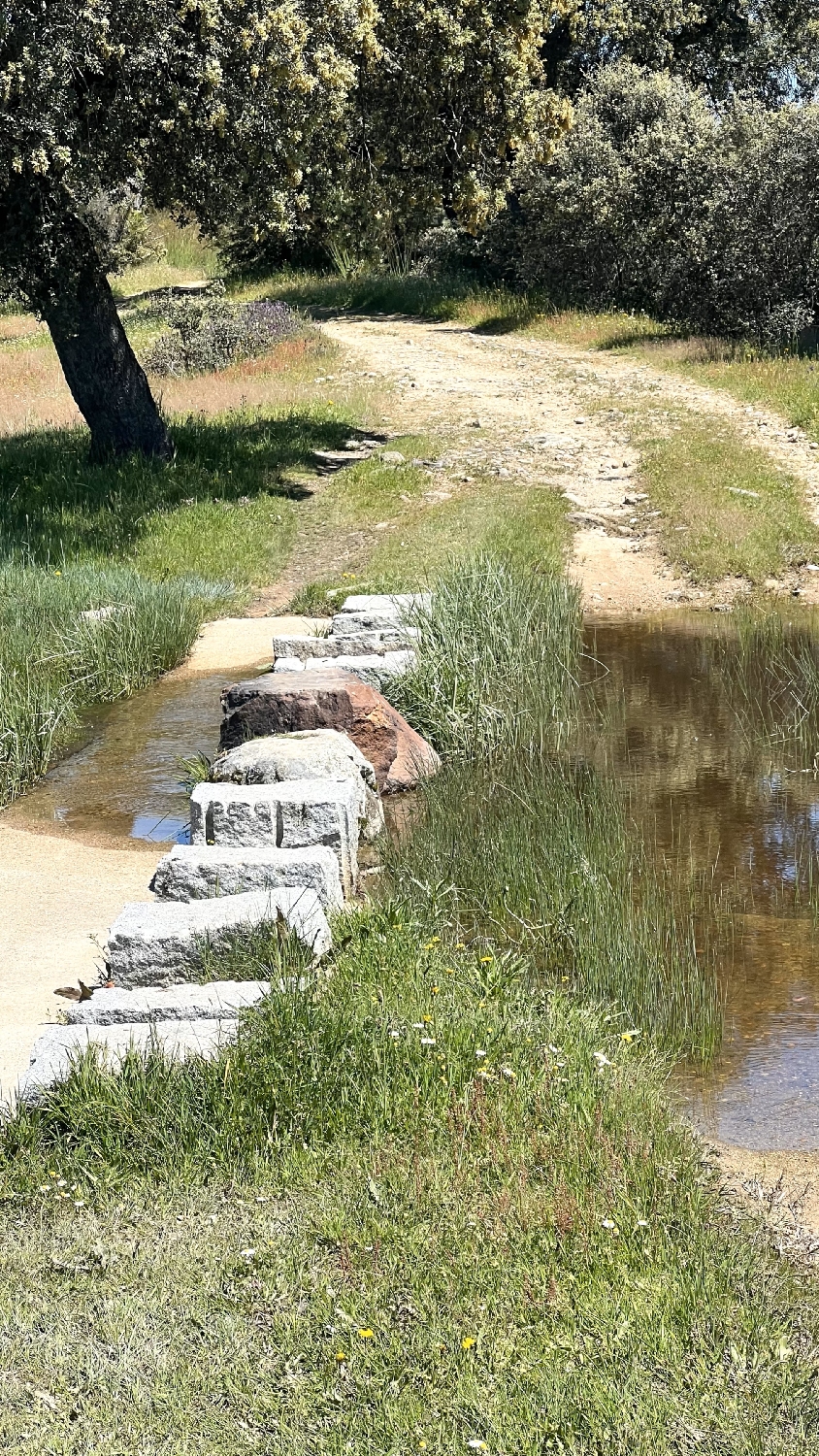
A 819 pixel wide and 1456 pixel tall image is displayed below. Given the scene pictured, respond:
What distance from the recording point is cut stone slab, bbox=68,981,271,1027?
4980 millimetres

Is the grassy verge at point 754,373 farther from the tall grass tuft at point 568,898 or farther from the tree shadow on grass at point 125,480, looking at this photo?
the tall grass tuft at point 568,898

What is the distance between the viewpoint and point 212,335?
2436cm

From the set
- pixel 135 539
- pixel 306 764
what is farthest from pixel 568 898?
pixel 135 539

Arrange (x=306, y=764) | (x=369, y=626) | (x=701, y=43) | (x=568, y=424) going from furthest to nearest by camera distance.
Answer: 1. (x=701, y=43)
2. (x=568, y=424)
3. (x=369, y=626)
4. (x=306, y=764)

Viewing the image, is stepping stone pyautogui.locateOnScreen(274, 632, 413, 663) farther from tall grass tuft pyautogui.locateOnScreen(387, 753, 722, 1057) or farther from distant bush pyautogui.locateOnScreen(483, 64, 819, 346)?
distant bush pyautogui.locateOnScreen(483, 64, 819, 346)

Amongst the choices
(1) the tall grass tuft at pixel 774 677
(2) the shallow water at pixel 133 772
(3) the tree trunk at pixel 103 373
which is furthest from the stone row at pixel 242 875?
(3) the tree trunk at pixel 103 373

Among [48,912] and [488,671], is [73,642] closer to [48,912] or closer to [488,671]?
[488,671]

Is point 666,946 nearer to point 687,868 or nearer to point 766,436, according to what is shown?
point 687,868

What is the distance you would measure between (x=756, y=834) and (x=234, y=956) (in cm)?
333

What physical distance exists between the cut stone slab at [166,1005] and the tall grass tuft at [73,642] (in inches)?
170

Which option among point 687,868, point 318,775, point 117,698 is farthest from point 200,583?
point 687,868

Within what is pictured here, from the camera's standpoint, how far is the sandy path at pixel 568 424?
46.5 feet

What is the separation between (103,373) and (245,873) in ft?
37.6

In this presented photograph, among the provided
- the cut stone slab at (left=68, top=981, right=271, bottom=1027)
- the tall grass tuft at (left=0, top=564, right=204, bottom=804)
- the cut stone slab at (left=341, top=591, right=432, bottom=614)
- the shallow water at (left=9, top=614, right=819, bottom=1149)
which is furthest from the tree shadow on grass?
the cut stone slab at (left=68, top=981, right=271, bottom=1027)
